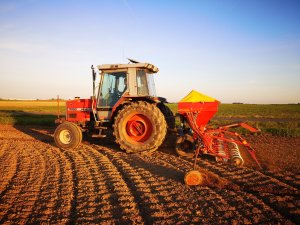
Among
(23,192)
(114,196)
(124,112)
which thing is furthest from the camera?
(124,112)

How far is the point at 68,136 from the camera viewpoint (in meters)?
8.53

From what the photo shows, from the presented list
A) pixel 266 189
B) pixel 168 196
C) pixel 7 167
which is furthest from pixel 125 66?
pixel 266 189

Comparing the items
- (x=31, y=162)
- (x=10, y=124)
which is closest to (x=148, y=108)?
(x=31, y=162)

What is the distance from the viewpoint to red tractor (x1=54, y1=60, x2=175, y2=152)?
7.50m

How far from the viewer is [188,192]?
14.5 ft

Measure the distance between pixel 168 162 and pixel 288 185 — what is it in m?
2.73

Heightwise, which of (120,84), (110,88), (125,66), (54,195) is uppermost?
(125,66)

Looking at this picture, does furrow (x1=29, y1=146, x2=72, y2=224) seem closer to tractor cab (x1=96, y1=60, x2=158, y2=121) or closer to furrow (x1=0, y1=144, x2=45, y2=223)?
furrow (x1=0, y1=144, x2=45, y2=223)

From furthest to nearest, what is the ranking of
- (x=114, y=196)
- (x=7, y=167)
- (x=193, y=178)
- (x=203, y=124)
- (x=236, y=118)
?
(x=236, y=118)
(x=203, y=124)
(x=7, y=167)
(x=193, y=178)
(x=114, y=196)

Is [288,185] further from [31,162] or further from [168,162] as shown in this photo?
[31,162]

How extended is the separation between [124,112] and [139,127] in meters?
0.65

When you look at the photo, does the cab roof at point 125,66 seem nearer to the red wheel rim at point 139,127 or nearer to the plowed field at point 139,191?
the red wheel rim at point 139,127

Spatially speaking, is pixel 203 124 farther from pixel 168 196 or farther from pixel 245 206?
pixel 245 206

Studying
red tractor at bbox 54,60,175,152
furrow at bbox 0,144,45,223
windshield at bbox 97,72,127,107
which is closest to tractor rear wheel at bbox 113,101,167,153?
red tractor at bbox 54,60,175,152
